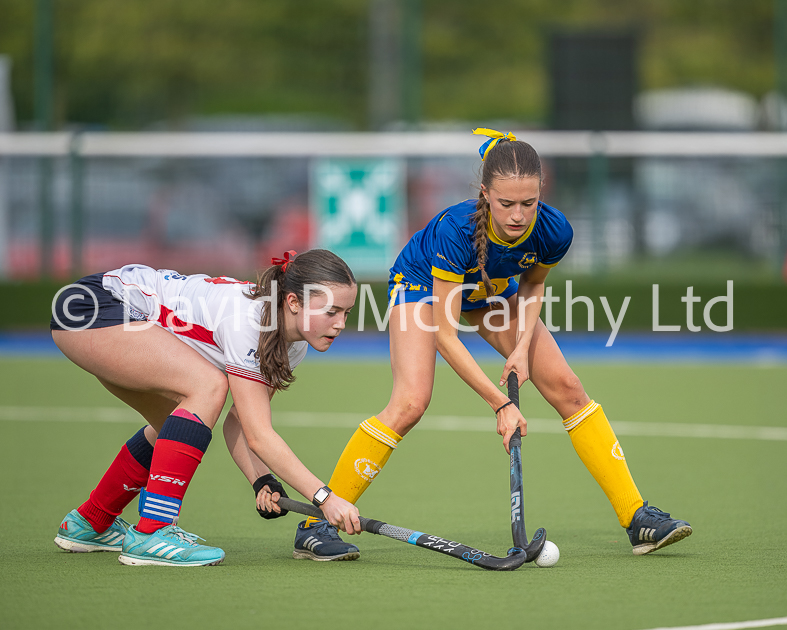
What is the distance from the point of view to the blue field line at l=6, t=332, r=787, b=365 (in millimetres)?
10469

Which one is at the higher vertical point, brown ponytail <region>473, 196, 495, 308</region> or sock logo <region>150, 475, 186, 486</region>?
brown ponytail <region>473, 196, 495, 308</region>

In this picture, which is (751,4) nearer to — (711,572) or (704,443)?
(704,443)

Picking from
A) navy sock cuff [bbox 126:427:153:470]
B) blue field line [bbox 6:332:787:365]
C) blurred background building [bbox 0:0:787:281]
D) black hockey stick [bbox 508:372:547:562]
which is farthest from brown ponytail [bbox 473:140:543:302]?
blurred background building [bbox 0:0:787:281]

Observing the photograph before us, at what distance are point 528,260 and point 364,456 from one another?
848mm

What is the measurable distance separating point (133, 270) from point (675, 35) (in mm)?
25435

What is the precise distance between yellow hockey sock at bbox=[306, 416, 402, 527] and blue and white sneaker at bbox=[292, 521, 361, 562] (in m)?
0.07

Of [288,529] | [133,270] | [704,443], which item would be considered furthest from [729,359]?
[133,270]

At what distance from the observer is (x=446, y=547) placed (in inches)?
132

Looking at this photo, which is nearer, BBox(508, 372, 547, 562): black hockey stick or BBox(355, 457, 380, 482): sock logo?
BBox(508, 372, 547, 562): black hockey stick

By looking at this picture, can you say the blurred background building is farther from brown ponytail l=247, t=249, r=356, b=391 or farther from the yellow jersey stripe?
brown ponytail l=247, t=249, r=356, b=391

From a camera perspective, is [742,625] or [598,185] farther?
[598,185]

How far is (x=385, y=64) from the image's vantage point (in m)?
14.4

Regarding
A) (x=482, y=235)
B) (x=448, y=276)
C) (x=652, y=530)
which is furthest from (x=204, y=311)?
(x=652, y=530)

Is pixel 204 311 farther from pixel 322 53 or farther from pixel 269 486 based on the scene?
pixel 322 53
